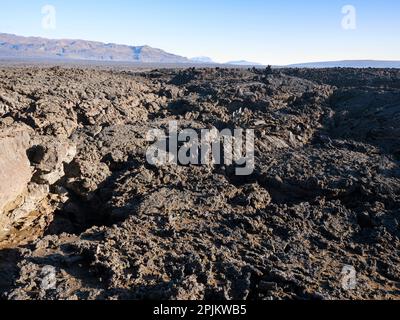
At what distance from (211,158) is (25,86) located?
5.45 meters

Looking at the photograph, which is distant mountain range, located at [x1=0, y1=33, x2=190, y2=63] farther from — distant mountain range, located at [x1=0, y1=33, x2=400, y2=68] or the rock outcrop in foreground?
the rock outcrop in foreground

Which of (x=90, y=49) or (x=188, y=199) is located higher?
(x=90, y=49)

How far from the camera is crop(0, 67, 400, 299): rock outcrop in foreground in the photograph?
6059 mm

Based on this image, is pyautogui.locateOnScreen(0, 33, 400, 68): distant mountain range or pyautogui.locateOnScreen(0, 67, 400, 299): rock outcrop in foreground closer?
pyautogui.locateOnScreen(0, 67, 400, 299): rock outcrop in foreground

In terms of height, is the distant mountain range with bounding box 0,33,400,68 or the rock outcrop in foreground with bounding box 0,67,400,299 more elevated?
the distant mountain range with bounding box 0,33,400,68

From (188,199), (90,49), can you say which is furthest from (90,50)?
(188,199)

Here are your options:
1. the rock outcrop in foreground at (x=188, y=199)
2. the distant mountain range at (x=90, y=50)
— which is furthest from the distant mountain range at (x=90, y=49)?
the rock outcrop in foreground at (x=188, y=199)

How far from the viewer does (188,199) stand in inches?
329

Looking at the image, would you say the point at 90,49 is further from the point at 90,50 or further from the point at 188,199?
the point at 188,199

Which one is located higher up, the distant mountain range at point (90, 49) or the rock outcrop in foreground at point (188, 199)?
the distant mountain range at point (90, 49)

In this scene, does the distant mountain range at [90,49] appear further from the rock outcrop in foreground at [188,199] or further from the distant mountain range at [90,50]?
the rock outcrop in foreground at [188,199]

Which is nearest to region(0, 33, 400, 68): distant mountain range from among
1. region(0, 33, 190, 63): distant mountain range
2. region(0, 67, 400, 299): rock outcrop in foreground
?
region(0, 33, 190, 63): distant mountain range

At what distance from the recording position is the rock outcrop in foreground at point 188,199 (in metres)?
6.06
